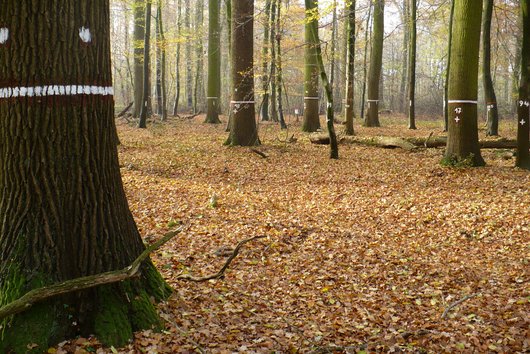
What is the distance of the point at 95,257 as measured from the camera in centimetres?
354

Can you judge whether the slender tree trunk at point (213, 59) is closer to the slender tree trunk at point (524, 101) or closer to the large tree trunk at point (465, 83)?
the large tree trunk at point (465, 83)

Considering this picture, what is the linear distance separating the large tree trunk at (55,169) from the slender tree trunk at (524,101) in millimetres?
9066

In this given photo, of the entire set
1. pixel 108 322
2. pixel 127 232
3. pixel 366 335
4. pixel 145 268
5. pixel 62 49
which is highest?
pixel 62 49

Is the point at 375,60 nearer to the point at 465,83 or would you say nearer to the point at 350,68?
the point at 350,68

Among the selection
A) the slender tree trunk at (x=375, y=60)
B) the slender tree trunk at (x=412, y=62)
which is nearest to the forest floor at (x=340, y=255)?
the slender tree trunk at (x=412, y=62)

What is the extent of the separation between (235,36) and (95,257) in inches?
494

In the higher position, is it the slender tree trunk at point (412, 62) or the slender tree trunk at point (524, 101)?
the slender tree trunk at point (412, 62)

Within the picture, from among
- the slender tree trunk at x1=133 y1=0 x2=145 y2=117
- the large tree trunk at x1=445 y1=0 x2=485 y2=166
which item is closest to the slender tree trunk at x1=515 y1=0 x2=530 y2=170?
the large tree trunk at x1=445 y1=0 x2=485 y2=166

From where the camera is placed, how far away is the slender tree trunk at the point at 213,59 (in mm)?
23953

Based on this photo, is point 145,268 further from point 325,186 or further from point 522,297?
point 325,186

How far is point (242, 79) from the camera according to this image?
14.8 meters

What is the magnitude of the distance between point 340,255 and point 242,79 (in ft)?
31.2

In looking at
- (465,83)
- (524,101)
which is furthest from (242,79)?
(524,101)

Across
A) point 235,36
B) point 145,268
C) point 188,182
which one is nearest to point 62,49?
point 145,268
